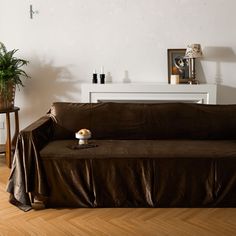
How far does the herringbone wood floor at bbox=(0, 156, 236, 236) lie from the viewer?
2.16 metres

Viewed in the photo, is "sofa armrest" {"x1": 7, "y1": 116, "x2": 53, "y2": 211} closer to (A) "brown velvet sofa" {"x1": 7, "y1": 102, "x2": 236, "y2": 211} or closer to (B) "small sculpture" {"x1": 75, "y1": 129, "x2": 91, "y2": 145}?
(A) "brown velvet sofa" {"x1": 7, "y1": 102, "x2": 236, "y2": 211}

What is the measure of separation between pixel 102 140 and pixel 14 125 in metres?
1.66

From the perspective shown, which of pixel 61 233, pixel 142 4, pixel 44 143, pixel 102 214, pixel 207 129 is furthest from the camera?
pixel 142 4

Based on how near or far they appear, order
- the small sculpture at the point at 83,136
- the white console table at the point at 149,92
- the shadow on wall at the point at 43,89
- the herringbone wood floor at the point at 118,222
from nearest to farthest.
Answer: the herringbone wood floor at the point at 118,222 → the small sculpture at the point at 83,136 → the white console table at the point at 149,92 → the shadow on wall at the point at 43,89

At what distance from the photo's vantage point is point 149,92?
3641 mm

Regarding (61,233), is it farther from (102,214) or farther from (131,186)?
(131,186)

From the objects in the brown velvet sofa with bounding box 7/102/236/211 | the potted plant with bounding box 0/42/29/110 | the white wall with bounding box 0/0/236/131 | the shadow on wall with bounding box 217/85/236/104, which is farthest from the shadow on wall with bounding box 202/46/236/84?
the potted plant with bounding box 0/42/29/110

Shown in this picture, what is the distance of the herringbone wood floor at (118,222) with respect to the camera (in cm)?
216

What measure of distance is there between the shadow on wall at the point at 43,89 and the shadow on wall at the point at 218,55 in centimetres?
158

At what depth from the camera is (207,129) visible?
9.75 ft

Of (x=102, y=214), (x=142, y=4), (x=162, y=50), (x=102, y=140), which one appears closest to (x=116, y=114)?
(x=102, y=140)

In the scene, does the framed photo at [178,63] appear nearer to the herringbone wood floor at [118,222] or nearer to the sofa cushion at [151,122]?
the sofa cushion at [151,122]

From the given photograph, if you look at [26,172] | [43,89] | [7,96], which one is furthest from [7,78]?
[26,172]

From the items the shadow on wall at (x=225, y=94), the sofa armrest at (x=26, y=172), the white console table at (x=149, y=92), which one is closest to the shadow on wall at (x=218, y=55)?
the shadow on wall at (x=225, y=94)
